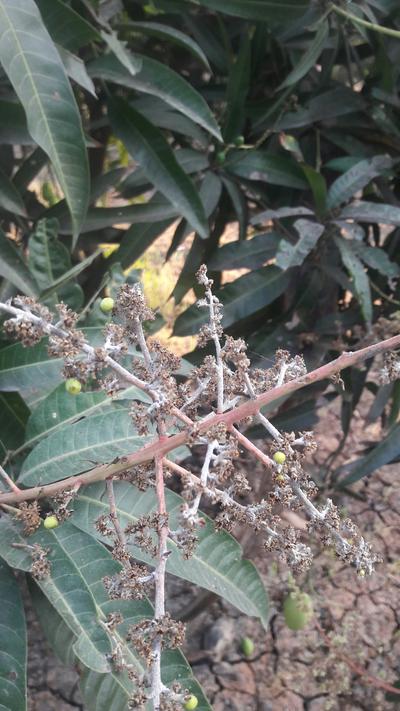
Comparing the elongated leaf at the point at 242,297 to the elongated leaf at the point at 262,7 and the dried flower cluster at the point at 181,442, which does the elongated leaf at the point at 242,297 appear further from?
the dried flower cluster at the point at 181,442

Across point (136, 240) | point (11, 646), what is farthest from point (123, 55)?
point (11, 646)

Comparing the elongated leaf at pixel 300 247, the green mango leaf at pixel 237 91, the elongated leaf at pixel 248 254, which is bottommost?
the elongated leaf at pixel 300 247

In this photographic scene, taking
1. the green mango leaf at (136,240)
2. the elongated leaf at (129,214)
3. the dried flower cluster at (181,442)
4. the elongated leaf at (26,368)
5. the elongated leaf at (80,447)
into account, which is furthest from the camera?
the green mango leaf at (136,240)

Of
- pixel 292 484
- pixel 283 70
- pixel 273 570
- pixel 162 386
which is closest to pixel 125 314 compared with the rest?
pixel 162 386

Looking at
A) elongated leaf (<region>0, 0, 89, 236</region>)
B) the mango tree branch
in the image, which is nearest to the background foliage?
elongated leaf (<region>0, 0, 89, 236</region>)

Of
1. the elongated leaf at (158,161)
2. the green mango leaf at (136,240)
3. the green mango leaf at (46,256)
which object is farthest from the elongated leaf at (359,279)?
the green mango leaf at (46,256)

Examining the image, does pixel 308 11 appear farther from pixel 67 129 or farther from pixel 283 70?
pixel 67 129
